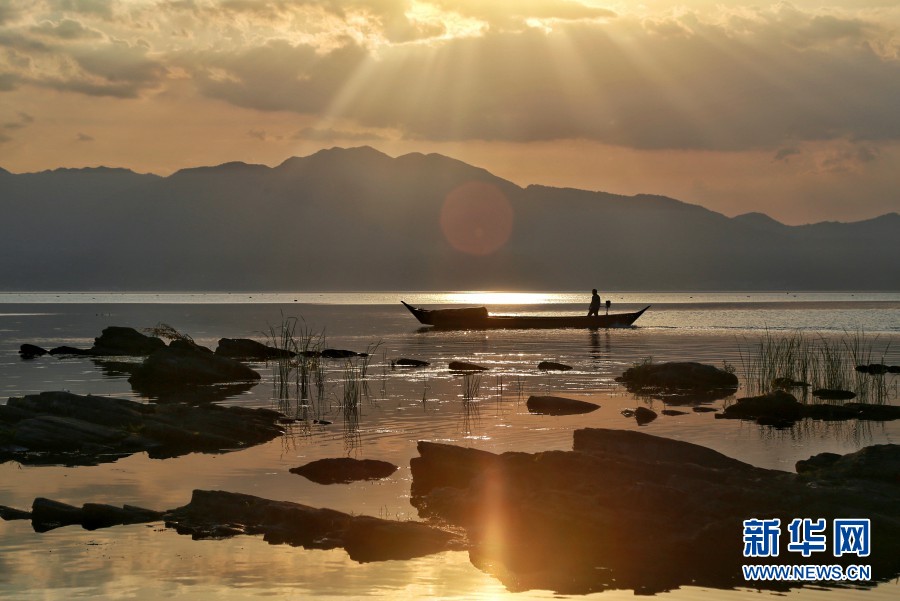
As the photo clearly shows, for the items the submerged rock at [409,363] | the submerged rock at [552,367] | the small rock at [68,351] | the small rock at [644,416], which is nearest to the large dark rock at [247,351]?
the submerged rock at [409,363]

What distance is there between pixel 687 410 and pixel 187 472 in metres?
17.8

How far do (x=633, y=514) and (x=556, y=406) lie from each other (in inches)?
665

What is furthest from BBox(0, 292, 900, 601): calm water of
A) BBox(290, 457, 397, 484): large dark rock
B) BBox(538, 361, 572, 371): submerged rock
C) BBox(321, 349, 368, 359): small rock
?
BBox(321, 349, 368, 359): small rock

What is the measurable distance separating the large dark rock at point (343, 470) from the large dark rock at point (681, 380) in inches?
773

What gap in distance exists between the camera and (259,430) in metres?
28.3

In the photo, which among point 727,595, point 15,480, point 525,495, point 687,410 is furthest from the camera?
point 687,410

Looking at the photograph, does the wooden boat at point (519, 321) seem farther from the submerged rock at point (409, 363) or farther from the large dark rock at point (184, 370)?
the large dark rock at point (184, 370)

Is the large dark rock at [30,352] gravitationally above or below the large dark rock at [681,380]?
above

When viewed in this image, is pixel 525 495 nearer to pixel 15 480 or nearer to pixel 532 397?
pixel 15 480

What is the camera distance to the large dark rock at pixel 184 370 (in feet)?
141

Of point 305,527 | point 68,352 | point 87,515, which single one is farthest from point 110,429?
point 68,352

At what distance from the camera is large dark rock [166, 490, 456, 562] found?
16.7 m

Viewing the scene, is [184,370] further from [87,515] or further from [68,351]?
[87,515]

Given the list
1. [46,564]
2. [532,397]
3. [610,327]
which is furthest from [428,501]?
[610,327]
